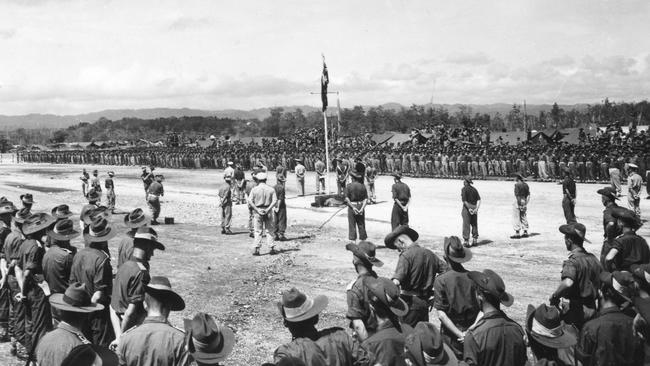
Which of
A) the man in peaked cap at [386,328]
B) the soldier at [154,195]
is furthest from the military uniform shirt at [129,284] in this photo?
the soldier at [154,195]

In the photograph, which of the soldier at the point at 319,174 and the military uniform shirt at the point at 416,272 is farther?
the soldier at the point at 319,174

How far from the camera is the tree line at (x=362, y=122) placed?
3571 inches

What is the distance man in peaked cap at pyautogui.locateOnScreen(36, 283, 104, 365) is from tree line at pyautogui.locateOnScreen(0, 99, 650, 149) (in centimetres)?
7300

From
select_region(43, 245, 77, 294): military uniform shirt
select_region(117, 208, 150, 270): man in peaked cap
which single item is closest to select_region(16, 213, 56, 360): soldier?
select_region(43, 245, 77, 294): military uniform shirt

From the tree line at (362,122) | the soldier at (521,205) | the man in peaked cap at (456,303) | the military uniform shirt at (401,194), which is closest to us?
the man in peaked cap at (456,303)

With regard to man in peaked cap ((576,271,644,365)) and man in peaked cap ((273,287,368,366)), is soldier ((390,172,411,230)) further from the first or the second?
man in peaked cap ((273,287,368,366))

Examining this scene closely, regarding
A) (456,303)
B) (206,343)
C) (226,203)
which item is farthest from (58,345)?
(226,203)

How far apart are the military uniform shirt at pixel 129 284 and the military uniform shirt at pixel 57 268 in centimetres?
86

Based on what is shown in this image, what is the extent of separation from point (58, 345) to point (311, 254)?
30.1ft

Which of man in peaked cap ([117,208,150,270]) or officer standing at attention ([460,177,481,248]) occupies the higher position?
man in peaked cap ([117,208,150,270])

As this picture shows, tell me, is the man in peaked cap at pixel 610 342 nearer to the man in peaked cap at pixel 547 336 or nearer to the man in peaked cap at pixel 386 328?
the man in peaked cap at pixel 547 336

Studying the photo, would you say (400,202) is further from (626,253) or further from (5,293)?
(5,293)

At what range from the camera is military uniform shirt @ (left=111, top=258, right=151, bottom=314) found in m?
5.66

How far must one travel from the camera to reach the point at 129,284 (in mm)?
5715
